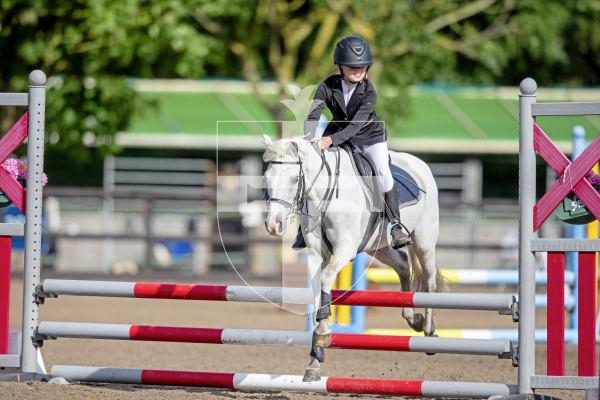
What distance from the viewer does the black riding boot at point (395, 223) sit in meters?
6.12

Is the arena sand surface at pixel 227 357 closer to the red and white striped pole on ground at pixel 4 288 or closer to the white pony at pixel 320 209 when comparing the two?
the red and white striped pole on ground at pixel 4 288

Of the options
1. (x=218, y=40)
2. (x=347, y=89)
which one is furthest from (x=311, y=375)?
(x=218, y=40)

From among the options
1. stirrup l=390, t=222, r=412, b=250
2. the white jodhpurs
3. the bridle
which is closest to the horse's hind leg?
stirrup l=390, t=222, r=412, b=250

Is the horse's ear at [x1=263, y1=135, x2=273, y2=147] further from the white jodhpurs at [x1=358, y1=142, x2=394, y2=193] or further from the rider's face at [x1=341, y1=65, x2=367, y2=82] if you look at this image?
the white jodhpurs at [x1=358, y1=142, x2=394, y2=193]

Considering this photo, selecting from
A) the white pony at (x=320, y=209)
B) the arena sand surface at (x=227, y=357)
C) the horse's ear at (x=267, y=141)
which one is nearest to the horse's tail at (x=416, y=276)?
the white pony at (x=320, y=209)

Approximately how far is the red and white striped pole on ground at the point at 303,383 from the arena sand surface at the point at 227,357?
0.31 feet

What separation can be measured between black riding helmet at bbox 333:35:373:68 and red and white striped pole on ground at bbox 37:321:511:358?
1.59 m

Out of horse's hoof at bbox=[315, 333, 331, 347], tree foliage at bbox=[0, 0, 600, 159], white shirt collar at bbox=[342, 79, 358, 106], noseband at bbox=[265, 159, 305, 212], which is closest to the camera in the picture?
noseband at bbox=[265, 159, 305, 212]

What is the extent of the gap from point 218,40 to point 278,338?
556 inches

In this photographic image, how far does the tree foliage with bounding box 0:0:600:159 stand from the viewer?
46.7 feet

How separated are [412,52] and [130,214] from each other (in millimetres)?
6345

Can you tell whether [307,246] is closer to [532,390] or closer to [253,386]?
[253,386]

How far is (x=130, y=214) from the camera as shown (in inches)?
784

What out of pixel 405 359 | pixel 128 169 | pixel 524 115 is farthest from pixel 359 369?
pixel 128 169
